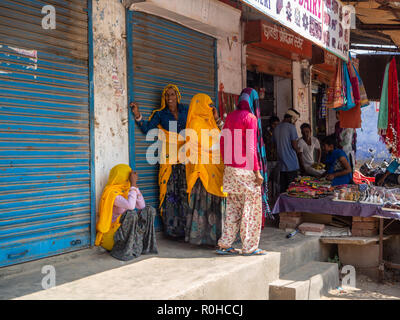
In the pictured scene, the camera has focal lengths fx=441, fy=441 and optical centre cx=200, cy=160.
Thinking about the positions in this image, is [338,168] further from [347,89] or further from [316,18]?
[316,18]

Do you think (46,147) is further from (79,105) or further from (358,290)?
(358,290)

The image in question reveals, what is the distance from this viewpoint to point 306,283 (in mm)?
4551

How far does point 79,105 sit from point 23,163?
880mm

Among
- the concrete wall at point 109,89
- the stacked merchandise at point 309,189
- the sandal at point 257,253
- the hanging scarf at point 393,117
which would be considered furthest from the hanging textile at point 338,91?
the concrete wall at point 109,89

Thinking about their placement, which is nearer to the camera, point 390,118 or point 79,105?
point 79,105

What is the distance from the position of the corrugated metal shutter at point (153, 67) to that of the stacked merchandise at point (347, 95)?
248cm

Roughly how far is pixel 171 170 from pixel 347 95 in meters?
3.69

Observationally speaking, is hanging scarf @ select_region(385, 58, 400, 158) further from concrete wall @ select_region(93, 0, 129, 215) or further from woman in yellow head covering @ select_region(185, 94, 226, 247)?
concrete wall @ select_region(93, 0, 129, 215)

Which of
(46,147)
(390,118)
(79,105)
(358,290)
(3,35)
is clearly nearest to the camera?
(3,35)

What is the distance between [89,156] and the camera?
15.2 ft

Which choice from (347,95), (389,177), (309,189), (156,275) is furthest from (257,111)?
(389,177)

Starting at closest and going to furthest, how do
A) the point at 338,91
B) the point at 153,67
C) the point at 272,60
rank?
1. the point at 153,67
2. the point at 338,91
3. the point at 272,60

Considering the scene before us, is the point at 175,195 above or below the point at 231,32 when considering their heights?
below
